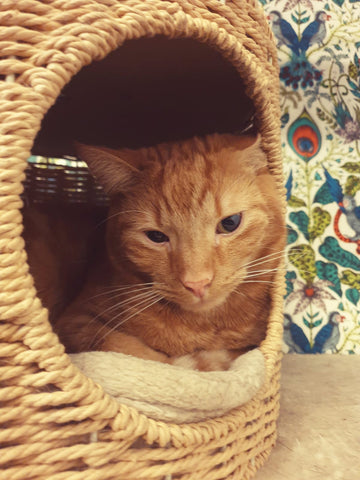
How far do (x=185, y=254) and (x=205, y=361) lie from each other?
30 cm

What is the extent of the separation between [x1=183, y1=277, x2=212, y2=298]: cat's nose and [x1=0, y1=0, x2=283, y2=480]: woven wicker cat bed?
0.28 meters

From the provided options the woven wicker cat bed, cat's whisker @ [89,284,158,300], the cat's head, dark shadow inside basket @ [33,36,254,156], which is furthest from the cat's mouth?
dark shadow inside basket @ [33,36,254,156]

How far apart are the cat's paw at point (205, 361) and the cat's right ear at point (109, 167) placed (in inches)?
18.6

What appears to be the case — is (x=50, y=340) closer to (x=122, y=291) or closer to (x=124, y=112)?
(x=122, y=291)

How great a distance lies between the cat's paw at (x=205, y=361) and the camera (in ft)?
3.53

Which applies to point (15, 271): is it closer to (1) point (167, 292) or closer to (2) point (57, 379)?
(2) point (57, 379)

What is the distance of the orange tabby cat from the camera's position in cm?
103

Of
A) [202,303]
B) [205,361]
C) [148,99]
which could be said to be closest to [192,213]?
[202,303]

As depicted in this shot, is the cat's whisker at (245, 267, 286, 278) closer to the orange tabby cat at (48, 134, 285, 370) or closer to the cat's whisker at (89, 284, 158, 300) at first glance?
the orange tabby cat at (48, 134, 285, 370)

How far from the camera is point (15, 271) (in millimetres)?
667

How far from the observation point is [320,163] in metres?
1.89

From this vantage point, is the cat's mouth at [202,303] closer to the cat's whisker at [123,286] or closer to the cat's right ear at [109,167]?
the cat's whisker at [123,286]

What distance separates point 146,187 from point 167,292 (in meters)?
0.28

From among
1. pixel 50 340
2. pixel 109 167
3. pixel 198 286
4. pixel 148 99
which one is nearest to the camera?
pixel 50 340
